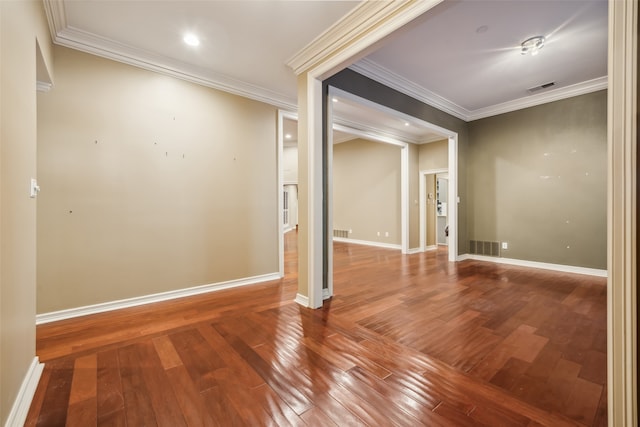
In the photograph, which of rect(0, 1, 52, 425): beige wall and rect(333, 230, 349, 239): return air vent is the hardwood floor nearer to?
rect(0, 1, 52, 425): beige wall

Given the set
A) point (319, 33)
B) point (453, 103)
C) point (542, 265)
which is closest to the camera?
point (319, 33)

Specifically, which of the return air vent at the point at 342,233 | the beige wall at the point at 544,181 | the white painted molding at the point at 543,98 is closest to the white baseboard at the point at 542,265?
the beige wall at the point at 544,181

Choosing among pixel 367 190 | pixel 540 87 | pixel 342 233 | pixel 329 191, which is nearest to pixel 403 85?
pixel 329 191

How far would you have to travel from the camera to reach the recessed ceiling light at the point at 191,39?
2803 mm

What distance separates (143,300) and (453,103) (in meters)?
5.97

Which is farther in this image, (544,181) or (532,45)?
(544,181)

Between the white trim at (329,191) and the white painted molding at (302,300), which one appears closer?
the white painted molding at (302,300)

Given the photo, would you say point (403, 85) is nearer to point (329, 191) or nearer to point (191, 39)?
point (329, 191)

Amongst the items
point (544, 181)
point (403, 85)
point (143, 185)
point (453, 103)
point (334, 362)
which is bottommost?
point (334, 362)

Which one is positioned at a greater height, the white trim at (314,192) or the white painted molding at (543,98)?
the white painted molding at (543,98)

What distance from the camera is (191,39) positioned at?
2.87m

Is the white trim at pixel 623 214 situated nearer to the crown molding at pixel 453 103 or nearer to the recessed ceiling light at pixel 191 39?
the crown molding at pixel 453 103

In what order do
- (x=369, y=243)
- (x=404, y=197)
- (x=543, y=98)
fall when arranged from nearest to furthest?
1. (x=543, y=98)
2. (x=404, y=197)
3. (x=369, y=243)

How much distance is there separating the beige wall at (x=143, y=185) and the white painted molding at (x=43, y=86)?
0.05 m
